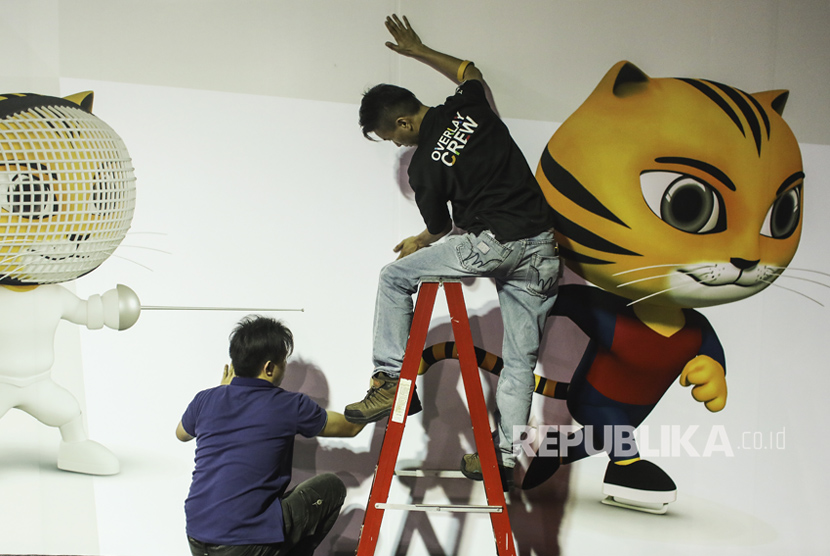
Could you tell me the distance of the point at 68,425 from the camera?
2133 millimetres

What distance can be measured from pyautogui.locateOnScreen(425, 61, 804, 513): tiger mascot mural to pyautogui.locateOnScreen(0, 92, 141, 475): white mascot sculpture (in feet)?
3.92

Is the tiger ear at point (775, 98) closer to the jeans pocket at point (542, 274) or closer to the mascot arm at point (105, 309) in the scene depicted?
the jeans pocket at point (542, 274)

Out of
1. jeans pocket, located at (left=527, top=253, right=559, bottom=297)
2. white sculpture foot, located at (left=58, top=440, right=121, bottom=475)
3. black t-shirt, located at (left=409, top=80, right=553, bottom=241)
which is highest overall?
black t-shirt, located at (left=409, top=80, right=553, bottom=241)

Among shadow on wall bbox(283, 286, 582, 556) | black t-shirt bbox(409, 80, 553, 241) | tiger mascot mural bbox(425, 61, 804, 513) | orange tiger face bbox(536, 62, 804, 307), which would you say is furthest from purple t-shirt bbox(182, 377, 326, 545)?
orange tiger face bbox(536, 62, 804, 307)

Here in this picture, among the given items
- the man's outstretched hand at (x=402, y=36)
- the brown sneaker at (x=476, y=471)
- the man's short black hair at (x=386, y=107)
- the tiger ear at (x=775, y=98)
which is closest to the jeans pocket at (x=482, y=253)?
the man's short black hair at (x=386, y=107)

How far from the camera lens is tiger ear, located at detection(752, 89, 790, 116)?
230 cm

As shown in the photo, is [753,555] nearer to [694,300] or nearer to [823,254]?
[694,300]

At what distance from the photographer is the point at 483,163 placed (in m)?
1.88

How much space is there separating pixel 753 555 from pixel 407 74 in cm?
221

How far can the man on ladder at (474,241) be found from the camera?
1834 millimetres

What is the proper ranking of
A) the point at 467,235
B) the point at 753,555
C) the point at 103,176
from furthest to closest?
the point at 753,555 → the point at 103,176 → the point at 467,235

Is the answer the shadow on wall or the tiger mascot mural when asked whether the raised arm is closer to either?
the tiger mascot mural

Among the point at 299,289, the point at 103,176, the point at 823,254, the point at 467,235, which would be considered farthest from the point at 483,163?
the point at 823,254

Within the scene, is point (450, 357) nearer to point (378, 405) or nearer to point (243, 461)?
point (378, 405)
